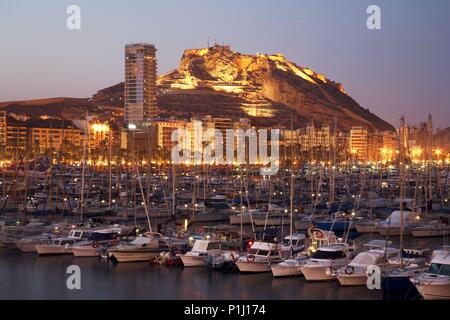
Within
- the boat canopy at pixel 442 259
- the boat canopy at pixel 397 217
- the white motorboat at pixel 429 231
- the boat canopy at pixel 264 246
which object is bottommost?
the white motorboat at pixel 429 231

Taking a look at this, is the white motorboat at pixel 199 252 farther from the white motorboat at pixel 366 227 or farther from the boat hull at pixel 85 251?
the white motorboat at pixel 366 227

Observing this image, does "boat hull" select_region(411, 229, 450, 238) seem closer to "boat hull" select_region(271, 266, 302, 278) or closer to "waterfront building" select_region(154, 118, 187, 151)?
"boat hull" select_region(271, 266, 302, 278)

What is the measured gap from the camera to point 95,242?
20766 millimetres

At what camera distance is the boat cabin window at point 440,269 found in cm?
1401

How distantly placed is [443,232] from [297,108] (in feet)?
469

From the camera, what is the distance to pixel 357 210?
29156 mm

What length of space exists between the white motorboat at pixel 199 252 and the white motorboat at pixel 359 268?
3.97 m

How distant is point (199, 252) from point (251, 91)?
150 meters

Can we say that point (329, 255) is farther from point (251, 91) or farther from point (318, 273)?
point (251, 91)

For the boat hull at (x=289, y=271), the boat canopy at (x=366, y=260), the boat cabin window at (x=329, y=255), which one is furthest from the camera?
the boat cabin window at (x=329, y=255)

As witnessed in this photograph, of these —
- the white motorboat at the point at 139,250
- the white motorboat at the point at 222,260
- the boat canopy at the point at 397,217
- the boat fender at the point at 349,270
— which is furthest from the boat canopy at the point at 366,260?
the boat canopy at the point at 397,217

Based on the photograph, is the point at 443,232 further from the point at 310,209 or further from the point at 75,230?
the point at 75,230

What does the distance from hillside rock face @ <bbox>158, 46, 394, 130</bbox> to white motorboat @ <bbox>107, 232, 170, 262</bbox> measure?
128457 mm

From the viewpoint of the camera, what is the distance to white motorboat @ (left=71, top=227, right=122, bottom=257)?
20391 mm
